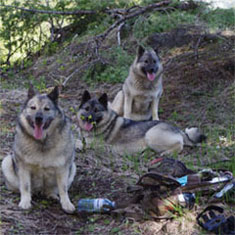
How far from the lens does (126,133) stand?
266 inches

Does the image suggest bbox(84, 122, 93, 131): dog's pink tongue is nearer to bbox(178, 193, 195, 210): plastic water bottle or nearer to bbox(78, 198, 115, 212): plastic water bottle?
bbox(78, 198, 115, 212): plastic water bottle

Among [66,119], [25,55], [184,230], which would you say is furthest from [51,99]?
[25,55]

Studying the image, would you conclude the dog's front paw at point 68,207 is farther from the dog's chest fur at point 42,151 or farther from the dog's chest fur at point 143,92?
the dog's chest fur at point 143,92

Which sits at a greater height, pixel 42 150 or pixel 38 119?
pixel 38 119

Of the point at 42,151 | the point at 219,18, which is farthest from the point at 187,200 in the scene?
the point at 219,18

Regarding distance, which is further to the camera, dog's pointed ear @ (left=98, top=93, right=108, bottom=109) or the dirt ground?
dog's pointed ear @ (left=98, top=93, right=108, bottom=109)

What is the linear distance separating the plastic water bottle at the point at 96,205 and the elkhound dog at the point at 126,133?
227 cm

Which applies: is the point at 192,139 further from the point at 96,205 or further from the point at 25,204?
the point at 25,204

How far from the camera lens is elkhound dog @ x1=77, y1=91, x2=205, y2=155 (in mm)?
6527

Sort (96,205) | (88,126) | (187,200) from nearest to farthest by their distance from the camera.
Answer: (187,200), (96,205), (88,126)

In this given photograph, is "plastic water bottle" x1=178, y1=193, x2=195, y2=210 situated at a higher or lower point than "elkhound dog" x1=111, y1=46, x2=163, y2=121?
lower

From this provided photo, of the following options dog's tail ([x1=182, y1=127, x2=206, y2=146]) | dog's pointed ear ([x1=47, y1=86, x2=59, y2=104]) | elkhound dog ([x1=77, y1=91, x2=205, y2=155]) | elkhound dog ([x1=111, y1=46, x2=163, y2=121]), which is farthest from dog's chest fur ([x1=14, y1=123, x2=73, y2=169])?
elkhound dog ([x1=111, y1=46, x2=163, y2=121])

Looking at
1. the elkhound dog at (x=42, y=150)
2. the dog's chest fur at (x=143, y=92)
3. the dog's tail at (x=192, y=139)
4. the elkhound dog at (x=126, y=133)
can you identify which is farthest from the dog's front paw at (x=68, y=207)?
the dog's chest fur at (x=143, y=92)

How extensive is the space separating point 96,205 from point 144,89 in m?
4.46
